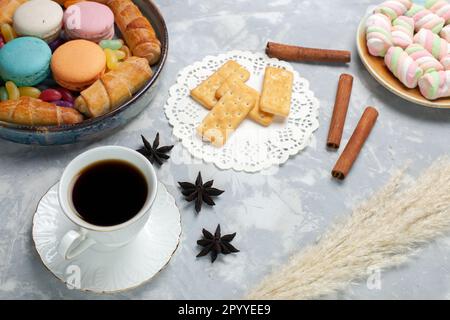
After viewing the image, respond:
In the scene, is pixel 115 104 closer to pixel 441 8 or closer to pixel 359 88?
pixel 359 88

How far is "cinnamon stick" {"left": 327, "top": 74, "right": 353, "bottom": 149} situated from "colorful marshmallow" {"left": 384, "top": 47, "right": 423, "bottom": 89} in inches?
3.9

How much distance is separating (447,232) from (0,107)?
0.93m

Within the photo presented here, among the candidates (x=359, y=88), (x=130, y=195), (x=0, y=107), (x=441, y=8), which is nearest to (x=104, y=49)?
(x=0, y=107)

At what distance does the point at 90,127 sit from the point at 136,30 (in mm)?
279

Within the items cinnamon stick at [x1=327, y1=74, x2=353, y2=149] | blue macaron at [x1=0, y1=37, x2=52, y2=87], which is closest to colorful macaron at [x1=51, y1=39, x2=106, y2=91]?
blue macaron at [x1=0, y1=37, x2=52, y2=87]

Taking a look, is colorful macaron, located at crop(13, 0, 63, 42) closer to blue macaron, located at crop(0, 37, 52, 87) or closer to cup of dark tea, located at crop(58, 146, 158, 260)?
blue macaron, located at crop(0, 37, 52, 87)

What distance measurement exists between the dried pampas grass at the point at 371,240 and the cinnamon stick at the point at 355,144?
9 centimetres

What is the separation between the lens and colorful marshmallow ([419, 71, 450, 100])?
1240 mm

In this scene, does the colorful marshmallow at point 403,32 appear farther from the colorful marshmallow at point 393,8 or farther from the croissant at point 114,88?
the croissant at point 114,88

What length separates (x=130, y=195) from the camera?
96cm

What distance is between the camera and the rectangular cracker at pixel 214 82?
1253 millimetres

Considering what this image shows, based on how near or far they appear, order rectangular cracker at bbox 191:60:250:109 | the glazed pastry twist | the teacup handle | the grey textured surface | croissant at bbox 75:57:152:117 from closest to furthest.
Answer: the teacup handle, the grey textured surface, croissant at bbox 75:57:152:117, rectangular cracker at bbox 191:60:250:109, the glazed pastry twist

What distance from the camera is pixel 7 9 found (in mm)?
1285

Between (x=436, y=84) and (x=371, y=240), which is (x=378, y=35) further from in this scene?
(x=371, y=240)
